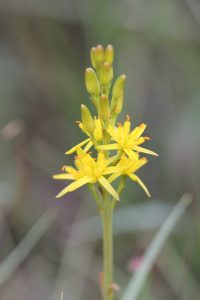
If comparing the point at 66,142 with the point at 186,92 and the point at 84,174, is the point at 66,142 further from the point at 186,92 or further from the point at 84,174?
the point at 84,174

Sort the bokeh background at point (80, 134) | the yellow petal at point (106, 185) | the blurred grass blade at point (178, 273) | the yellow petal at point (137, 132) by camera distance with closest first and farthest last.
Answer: the yellow petal at point (106, 185), the yellow petal at point (137, 132), the blurred grass blade at point (178, 273), the bokeh background at point (80, 134)

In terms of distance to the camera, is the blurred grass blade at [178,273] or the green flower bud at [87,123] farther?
the blurred grass blade at [178,273]

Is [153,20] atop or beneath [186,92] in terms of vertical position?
atop

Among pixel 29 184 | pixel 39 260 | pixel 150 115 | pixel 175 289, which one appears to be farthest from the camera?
pixel 150 115

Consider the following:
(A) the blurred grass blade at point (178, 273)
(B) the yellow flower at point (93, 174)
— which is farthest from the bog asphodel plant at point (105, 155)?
(A) the blurred grass blade at point (178, 273)

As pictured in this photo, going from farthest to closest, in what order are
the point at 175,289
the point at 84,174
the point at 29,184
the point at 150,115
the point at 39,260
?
the point at 150,115, the point at 29,184, the point at 39,260, the point at 175,289, the point at 84,174

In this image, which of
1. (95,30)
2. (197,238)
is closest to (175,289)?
(197,238)

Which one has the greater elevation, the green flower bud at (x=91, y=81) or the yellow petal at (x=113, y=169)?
the green flower bud at (x=91, y=81)

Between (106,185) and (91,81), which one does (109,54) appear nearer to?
(91,81)

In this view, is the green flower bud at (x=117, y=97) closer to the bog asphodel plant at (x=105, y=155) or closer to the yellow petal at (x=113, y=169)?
the bog asphodel plant at (x=105, y=155)
